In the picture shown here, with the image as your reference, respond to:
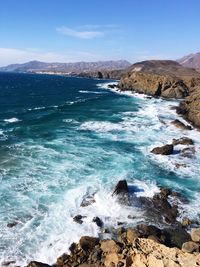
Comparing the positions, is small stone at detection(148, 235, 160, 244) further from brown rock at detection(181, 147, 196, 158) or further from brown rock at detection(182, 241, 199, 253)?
brown rock at detection(181, 147, 196, 158)

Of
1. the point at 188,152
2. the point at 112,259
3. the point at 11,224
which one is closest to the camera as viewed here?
the point at 112,259

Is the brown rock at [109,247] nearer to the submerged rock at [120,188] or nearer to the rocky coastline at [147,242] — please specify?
the rocky coastline at [147,242]

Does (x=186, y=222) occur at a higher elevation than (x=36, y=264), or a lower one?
lower

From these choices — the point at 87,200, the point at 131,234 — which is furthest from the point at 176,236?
the point at 87,200

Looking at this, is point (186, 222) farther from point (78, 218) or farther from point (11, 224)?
Result: point (11, 224)

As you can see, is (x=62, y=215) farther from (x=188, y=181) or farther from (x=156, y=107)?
(x=156, y=107)

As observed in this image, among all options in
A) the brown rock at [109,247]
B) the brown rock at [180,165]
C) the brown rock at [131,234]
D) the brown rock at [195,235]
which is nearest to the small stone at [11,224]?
the brown rock at [109,247]

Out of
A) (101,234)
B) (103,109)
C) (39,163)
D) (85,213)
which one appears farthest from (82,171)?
(103,109)
